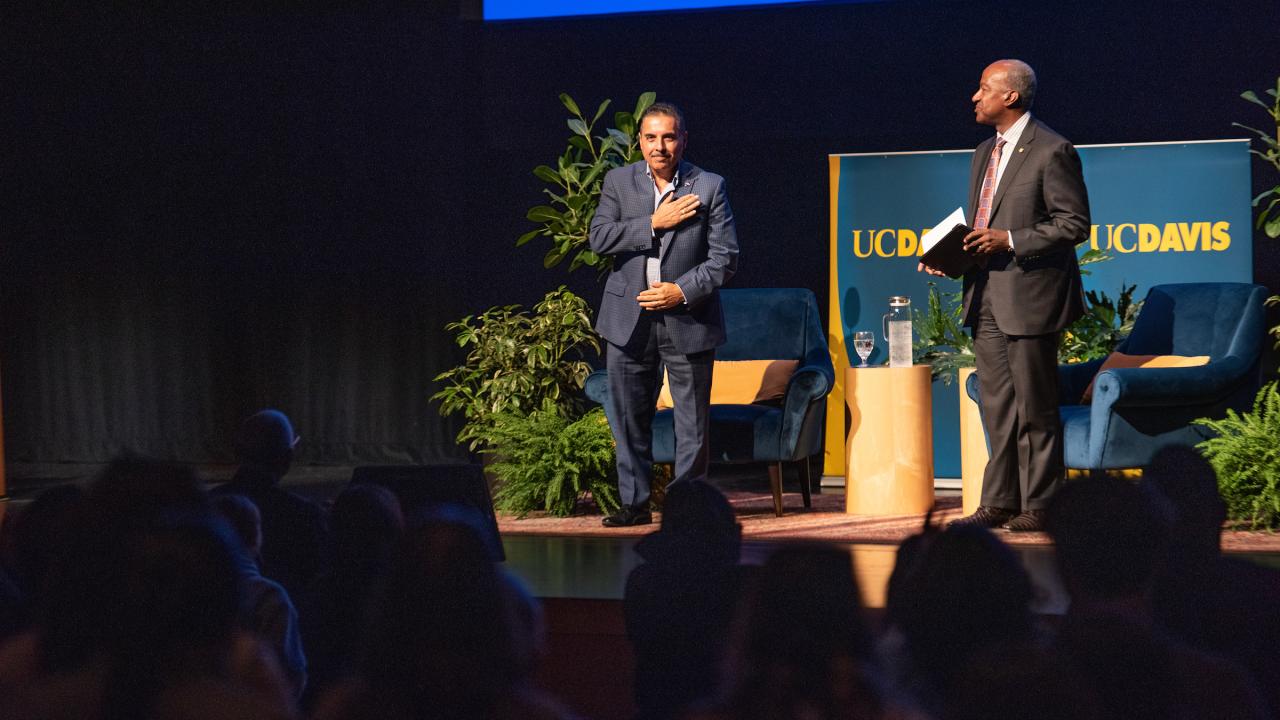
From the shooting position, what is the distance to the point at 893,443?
195 inches

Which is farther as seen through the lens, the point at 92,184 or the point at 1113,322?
the point at 92,184

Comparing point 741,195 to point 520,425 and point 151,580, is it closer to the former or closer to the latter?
point 520,425

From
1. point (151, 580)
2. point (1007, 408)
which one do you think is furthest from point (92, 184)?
point (151, 580)

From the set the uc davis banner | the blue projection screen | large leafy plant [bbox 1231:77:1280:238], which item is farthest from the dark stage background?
large leafy plant [bbox 1231:77:1280:238]

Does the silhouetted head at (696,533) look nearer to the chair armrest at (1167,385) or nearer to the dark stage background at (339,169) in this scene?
the chair armrest at (1167,385)

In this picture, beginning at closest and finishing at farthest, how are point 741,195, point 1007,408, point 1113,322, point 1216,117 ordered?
1. point 1007,408
2. point 1113,322
3. point 1216,117
4. point 741,195

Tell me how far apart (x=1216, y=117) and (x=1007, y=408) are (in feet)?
9.08

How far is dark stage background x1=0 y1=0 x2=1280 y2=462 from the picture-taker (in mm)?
6293

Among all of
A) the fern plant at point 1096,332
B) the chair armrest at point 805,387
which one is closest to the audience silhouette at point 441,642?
the chair armrest at point 805,387

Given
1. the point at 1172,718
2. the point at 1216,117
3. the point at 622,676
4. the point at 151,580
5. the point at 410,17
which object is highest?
the point at 410,17

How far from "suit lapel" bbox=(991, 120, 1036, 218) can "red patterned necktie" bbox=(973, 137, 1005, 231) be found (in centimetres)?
4

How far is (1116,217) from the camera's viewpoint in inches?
233

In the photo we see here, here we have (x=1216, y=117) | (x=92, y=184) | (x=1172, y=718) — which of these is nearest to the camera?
(x=1172, y=718)

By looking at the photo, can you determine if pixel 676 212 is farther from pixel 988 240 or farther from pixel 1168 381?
pixel 1168 381
